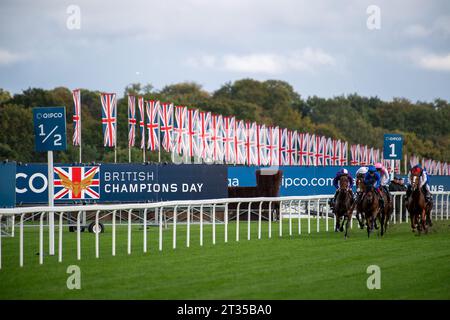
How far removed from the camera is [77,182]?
1135 inches

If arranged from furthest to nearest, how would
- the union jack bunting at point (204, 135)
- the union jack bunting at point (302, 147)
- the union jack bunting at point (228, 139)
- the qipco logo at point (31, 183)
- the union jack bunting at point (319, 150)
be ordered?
the union jack bunting at point (319, 150) → the union jack bunting at point (302, 147) → the union jack bunting at point (228, 139) → the union jack bunting at point (204, 135) → the qipco logo at point (31, 183)

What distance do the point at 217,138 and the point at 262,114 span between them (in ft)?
223

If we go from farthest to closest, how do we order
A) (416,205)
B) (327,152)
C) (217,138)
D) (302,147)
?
(327,152) < (302,147) < (217,138) < (416,205)

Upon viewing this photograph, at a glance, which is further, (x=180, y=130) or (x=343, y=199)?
(x=180, y=130)

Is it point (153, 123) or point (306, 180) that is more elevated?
point (153, 123)

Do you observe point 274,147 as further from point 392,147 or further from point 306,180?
point 392,147

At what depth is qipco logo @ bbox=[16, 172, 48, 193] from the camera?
2969 cm

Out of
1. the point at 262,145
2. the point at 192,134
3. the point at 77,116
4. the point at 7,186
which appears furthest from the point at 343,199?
the point at 262,145

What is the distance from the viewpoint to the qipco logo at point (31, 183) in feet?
97.4

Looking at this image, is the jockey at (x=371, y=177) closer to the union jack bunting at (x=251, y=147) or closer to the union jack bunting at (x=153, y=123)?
the union jack bunting at (x=153, y=123)

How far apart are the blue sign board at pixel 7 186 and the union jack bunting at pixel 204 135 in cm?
2530

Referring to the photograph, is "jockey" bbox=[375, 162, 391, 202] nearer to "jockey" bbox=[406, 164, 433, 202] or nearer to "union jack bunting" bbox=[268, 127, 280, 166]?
"jockey" bbox=[406, 164, 433, 202]

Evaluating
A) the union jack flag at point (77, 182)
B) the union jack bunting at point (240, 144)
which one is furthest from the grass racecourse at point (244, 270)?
the union jack bunting at point (240, 144)
